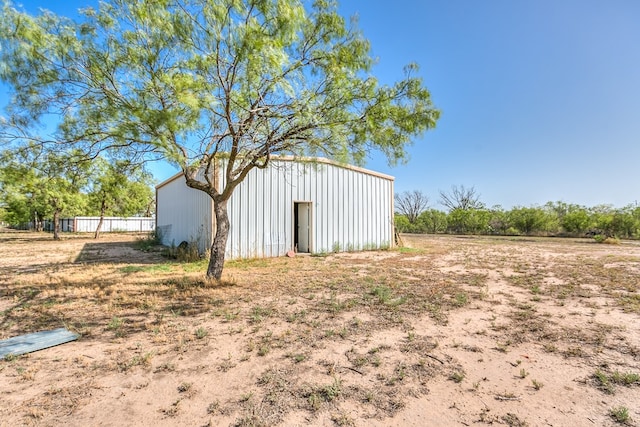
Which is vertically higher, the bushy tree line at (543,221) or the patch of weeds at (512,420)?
the bushy tree line at (543,221)

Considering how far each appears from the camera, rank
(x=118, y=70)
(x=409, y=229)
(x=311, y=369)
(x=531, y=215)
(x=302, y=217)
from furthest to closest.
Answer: (x=409, y=229)
(x=531, y=215)
(x=302, y=217)
(x=118, y=70)
(x=311, y=369)

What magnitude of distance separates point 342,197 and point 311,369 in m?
9.19

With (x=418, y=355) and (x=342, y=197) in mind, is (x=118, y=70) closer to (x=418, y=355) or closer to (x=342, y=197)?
(x=418, y=355)

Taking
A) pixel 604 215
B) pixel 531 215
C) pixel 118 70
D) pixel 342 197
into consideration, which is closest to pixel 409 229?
pixel 531 215

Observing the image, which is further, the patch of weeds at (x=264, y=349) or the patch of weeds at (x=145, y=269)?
the patch of weeds at (x=145, y=269)

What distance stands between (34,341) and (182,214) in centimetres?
985

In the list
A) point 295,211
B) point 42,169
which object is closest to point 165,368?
point 42,169

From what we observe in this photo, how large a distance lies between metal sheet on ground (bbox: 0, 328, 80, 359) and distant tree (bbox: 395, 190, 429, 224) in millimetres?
42547

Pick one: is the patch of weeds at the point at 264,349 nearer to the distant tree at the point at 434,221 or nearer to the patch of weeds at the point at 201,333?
the patch of weeds at the point at 201,333

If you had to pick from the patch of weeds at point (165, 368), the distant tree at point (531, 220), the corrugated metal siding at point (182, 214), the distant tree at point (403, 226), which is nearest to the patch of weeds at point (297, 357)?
the patch of weeds at point (165, 368)

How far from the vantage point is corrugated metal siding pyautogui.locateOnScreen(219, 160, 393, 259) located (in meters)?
9.58

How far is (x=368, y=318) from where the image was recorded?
13.4 feet

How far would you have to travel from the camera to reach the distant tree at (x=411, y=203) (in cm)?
4372

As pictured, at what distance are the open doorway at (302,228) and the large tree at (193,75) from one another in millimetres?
6013
